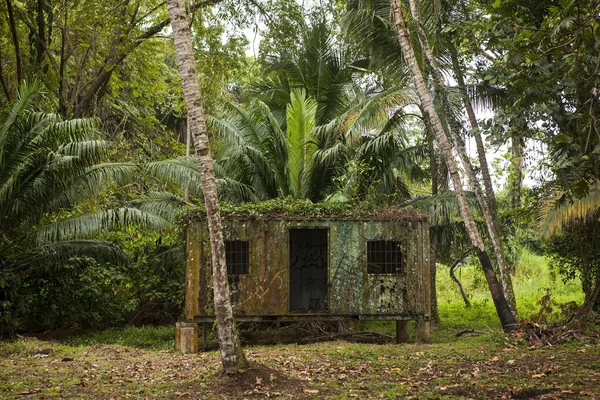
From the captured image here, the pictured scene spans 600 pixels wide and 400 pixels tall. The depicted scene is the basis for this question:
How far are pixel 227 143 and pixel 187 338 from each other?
6.28 meters

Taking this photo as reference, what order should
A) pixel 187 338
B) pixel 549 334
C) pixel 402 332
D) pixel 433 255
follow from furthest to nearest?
pixel 433 255, pixel 402 332, pixel 187 338, pixel 549 334

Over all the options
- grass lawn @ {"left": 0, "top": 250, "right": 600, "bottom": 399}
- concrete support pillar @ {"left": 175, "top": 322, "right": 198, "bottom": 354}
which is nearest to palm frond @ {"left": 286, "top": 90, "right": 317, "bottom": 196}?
grass lawn @ {"left": 0, "top": 250, "right": 600, "bottom": 399}

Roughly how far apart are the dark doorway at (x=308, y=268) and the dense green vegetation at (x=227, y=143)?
3.80 ft

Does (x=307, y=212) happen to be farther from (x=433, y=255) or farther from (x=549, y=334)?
(x=433, y=255)

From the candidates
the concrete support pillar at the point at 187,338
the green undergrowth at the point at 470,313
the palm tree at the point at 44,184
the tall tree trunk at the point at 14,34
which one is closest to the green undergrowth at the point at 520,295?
the green undergrowth at the point at 470,313

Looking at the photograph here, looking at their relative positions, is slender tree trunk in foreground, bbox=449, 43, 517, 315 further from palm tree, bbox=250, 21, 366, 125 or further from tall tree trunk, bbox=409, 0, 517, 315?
palm tree, bbox=250, 21, 366, 125

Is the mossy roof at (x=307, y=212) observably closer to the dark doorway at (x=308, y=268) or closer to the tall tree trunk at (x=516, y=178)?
the dark doorway at (x=308, y=268)

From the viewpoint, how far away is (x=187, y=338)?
1372 centimetres

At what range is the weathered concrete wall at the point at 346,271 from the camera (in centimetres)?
1432

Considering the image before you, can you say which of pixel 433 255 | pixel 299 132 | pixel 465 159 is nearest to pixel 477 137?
pixel 433 255

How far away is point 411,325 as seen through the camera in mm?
18844

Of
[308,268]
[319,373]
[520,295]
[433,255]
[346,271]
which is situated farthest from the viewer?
[520,295]

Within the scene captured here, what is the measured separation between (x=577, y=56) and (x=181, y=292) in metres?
12.7

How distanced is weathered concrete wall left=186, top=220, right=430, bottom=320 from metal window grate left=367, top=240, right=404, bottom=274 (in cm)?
13
